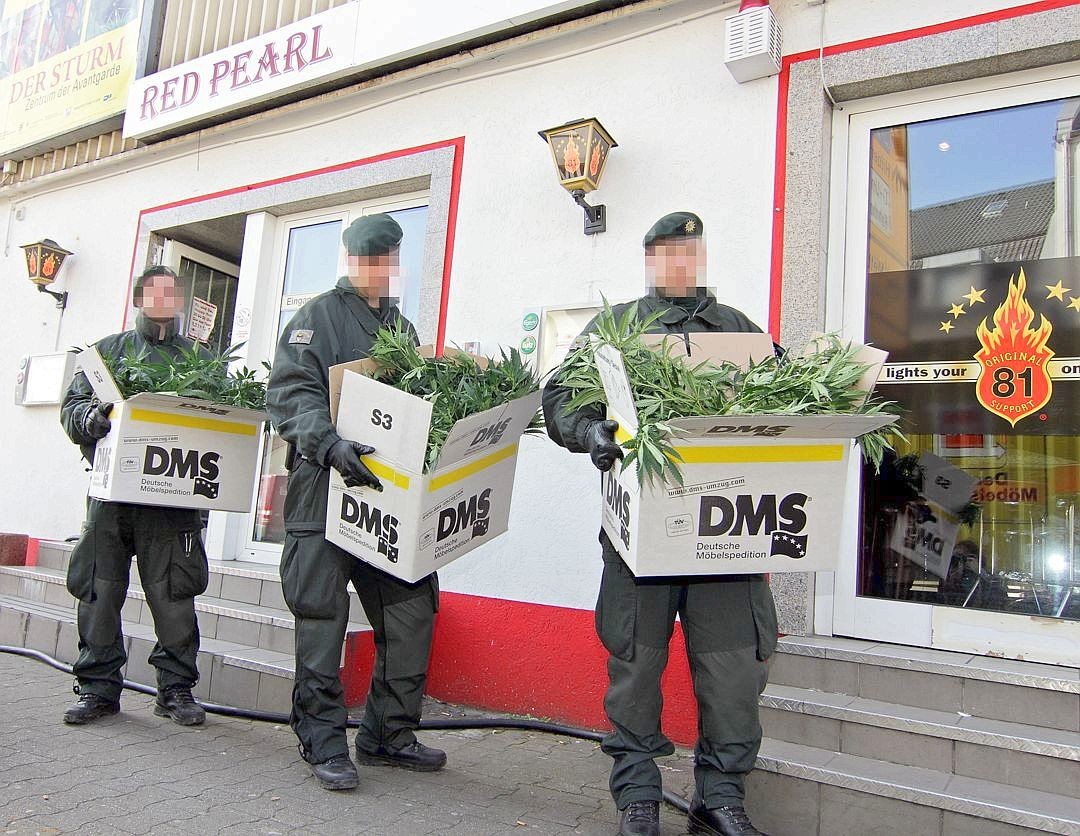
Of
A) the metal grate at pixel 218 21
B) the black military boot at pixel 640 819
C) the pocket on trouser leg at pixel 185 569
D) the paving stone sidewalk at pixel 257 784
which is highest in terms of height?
the metal grate at pixel 218 21

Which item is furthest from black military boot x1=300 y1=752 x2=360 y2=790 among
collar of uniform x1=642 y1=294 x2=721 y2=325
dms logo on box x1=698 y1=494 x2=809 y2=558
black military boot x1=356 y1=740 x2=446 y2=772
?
collar of uniform x1=642 y1=294 x2=721 y2=325

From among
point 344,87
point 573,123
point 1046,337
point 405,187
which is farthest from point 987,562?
point 344,87

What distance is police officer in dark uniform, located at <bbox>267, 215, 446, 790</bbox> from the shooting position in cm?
298

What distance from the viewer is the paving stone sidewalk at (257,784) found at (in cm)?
268

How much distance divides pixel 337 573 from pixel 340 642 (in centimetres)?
26

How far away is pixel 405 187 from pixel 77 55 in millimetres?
4237

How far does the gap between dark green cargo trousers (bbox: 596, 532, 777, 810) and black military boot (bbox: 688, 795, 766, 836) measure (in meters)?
0.03

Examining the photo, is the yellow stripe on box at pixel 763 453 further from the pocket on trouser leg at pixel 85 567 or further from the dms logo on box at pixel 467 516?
the pocket on trouser leg at pixel 85 567

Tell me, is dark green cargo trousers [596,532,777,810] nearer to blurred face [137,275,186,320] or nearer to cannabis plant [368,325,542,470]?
cannabis plant [368,325,542,470]

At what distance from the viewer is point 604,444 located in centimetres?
248

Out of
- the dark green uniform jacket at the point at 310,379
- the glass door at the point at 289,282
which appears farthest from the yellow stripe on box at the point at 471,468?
the glass door at the point at 289,282

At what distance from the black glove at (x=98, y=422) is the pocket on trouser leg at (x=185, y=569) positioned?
1.84ft

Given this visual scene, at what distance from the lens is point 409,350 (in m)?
2.97

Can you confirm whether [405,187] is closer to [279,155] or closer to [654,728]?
[279,155]
